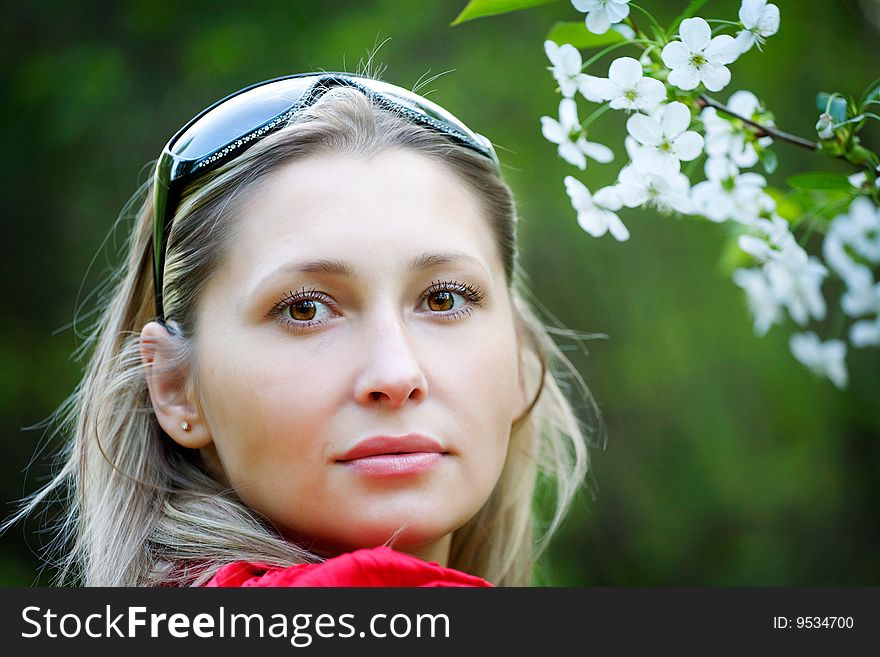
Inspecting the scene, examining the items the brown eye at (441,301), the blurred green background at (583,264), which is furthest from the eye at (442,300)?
the blurred green background at (583,264)

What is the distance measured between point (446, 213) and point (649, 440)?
281 centimetres

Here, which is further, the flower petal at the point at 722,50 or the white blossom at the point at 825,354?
the white blossom at the point at 825,354

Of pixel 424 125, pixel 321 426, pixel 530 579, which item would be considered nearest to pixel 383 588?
pixel 321 426

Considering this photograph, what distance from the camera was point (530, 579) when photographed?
2.04 meters

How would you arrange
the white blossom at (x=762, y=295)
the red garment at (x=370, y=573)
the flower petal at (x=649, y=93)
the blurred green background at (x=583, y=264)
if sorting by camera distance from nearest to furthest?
1. the red garment at (x=370, y=573)
2. the flower petal at (x=649, y=93)
3. the white blossom at (x=762, y=295)
4. the blurred green background at (x=583, y=264)

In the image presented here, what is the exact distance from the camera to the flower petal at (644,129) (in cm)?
117

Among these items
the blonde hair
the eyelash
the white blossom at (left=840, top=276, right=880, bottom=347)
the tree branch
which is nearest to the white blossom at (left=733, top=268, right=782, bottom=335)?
the white blossom at (left=840, top=276, right=880, bottom=347)

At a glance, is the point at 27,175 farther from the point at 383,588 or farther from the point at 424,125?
the point at 383,588

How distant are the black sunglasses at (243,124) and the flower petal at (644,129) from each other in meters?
0.42

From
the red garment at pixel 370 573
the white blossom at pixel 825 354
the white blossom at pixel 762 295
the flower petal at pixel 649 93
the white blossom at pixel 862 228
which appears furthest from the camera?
the white blossom at pixel 825 354

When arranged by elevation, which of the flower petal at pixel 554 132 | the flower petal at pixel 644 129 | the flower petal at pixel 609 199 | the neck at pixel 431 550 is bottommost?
the neck at pixel 431 550

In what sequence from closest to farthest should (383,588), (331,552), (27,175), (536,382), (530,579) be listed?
1. (383,588)
2. (331,552)
3. (536,382)
4. (530,579)
5. (27,175)

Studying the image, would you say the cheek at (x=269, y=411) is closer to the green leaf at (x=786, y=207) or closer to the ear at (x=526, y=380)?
the ear at (x=526, y=380)

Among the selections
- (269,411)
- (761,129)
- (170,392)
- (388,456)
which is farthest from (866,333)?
(170,392)
